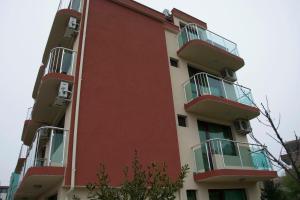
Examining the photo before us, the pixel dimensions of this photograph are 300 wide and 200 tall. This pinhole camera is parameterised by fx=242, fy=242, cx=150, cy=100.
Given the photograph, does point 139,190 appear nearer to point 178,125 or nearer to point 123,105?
point 123,105

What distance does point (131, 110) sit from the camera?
9.23m

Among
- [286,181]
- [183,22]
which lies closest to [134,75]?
[183,22]

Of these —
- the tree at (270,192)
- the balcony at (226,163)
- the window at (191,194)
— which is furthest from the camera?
the tree at (270,192)

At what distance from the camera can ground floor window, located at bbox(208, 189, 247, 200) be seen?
10133mm

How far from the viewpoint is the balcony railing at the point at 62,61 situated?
9.01 meters

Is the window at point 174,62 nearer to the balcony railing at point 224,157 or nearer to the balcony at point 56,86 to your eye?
the balcony railing at point 224,157

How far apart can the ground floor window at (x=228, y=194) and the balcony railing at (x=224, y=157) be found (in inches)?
48.6

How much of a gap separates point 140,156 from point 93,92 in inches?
111

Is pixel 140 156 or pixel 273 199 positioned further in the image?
pixel 273 199

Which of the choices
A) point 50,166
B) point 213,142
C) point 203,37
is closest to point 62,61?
point 50,166

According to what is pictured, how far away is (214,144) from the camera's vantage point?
10.2 metres

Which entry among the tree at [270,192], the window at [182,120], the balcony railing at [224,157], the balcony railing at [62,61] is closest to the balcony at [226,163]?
the balcony railing at [224,157]

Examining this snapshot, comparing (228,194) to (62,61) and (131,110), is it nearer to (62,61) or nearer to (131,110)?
(131,110)

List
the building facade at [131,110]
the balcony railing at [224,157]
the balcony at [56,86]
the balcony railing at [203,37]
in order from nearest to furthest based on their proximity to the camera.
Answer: the building facade at [131,110] → the balcony at [56,86] → the balcony railing at [224,157] → the balcony railing at [203,37]
